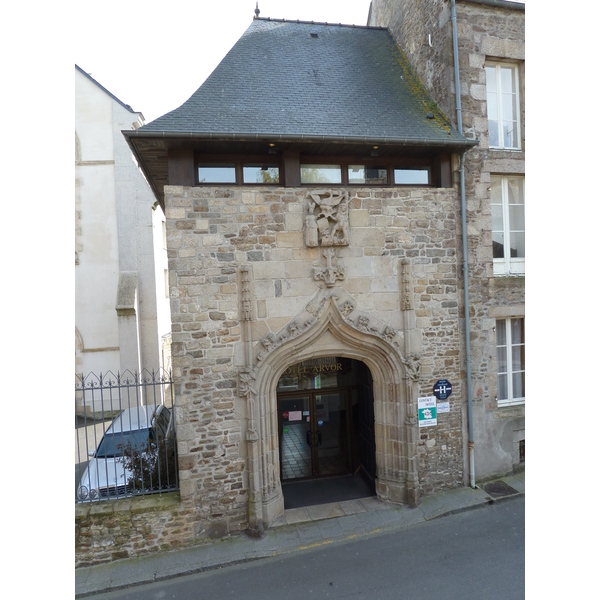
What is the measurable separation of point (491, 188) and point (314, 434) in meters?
5.94

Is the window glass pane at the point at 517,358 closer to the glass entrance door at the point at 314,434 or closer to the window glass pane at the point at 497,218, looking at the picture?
the window glass pane at the point at 497,218

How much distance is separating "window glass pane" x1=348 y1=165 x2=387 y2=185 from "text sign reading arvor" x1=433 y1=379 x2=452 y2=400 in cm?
366

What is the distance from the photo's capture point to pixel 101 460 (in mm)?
7160

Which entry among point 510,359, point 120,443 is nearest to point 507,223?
point 510,359

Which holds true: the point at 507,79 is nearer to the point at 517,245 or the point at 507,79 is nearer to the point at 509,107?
the point at 509,107

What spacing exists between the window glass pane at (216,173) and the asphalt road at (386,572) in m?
5.79

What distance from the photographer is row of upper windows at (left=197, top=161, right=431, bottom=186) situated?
259 inches

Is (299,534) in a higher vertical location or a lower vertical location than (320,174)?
lower

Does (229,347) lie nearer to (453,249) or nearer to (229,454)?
(229,454)

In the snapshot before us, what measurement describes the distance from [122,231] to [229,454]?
32.4 ft

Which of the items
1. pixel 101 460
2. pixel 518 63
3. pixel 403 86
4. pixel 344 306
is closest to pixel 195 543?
pixel 101 460

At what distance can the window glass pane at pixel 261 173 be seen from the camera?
6.64 m

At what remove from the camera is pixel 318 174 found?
22.8 ft

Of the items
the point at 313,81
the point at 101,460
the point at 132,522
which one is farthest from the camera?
the point at 313,81
